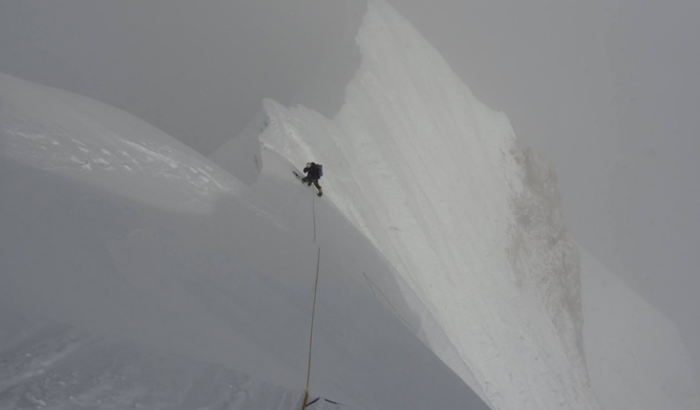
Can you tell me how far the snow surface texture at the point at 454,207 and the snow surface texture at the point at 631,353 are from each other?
1489 millimetres

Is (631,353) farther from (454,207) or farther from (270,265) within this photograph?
(270,265)

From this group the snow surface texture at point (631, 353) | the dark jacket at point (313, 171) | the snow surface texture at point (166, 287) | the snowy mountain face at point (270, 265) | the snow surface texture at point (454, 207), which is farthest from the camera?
the snow surface texture at point (631, 353)

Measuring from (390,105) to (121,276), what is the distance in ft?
17.4

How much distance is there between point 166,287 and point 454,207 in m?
5.21

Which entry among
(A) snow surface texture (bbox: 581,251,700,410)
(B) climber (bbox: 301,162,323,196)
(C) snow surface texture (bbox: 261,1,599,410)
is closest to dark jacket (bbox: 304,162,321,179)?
(B) climber (bbox: 301,162,323,196)

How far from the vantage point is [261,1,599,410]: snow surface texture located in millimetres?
5395

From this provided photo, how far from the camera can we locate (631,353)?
10.6m

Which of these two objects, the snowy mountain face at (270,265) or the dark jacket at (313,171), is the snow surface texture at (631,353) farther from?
the dark jacket at (313,171)

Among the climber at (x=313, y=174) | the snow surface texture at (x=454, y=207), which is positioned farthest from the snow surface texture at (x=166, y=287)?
the snow surface texture at (x=454, y=207)

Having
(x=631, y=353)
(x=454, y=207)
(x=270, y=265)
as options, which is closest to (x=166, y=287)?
(x=270, y=265)

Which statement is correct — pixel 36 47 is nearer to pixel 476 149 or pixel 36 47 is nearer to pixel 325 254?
pixel 325 254

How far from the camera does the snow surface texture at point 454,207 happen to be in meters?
5.39

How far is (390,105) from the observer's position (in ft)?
23.0

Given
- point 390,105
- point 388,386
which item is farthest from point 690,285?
point 388,386
